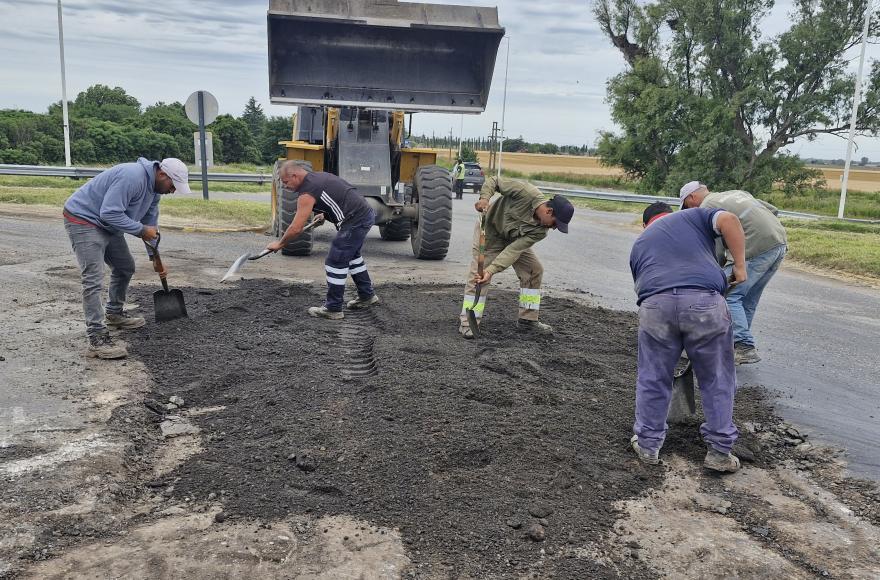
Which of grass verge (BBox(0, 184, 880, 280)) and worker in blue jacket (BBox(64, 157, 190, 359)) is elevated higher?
worker in blue jacket (BBox(64, 157, 190, 359))

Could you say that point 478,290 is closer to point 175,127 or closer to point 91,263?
point 91,263

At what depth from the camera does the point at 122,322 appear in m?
6.92

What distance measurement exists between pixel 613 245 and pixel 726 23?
67.4ft

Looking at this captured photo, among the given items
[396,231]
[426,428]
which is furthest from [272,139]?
[426,428]

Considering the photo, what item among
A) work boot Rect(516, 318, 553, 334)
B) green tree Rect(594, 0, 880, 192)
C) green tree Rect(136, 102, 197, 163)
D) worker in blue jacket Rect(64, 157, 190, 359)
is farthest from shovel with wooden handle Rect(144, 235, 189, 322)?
green tree Rect(136, 102, 197, 163)

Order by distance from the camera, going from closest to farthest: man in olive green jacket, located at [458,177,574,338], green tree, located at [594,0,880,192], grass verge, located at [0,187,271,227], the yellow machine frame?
man in olive green jacket, located at [458,177,574,338]
the yellow machine frame
grass verge, located at [0,187,271,227]
green tree, located at [594,0,880,192]

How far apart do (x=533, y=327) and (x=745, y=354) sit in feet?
6.38

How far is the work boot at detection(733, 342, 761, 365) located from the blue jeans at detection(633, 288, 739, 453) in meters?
2.54

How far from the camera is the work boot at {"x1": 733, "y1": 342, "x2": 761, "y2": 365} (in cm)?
689

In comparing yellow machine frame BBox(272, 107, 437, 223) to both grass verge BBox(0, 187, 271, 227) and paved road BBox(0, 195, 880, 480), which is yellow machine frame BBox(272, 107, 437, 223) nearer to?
paved road BBox(0, 195, 880, 480)

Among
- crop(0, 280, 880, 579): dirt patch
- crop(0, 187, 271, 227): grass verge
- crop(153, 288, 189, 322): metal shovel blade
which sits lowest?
crop(0, 280, 880, 579): dirt patch

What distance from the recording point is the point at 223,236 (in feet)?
43.4

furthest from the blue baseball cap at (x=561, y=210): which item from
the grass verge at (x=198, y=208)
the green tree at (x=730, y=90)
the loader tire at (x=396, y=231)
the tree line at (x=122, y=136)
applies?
the tree line at (x=122, y=136)

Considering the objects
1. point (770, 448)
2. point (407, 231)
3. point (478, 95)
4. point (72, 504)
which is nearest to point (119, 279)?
point (72, 504)
